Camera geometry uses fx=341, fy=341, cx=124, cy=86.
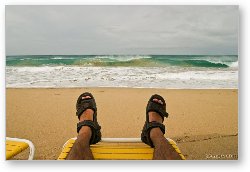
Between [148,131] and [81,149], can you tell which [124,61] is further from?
[81,149]

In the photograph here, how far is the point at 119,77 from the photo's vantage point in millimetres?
2328

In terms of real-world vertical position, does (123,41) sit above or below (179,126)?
above

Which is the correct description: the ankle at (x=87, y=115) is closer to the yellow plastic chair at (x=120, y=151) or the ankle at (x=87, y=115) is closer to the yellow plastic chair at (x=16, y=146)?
the yellow plastic chair at (x=120, y=151)

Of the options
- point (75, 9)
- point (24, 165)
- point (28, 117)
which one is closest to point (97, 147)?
point (24, 165)

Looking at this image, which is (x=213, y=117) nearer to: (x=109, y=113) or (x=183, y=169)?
(x=183, y=169)

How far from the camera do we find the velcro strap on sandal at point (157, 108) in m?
2.18

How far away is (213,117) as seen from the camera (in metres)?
2.30

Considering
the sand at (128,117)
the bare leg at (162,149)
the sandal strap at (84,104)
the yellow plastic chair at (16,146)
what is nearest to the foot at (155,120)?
the bare leg at (162,149)

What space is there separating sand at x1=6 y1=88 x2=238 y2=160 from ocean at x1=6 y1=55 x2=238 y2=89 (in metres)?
0.06

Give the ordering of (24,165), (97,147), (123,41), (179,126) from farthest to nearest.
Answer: (179,126), (123,41), (24,165), (97,147)

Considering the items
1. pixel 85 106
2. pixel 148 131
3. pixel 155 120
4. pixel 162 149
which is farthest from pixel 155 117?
pixel 85 106

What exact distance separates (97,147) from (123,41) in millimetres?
693

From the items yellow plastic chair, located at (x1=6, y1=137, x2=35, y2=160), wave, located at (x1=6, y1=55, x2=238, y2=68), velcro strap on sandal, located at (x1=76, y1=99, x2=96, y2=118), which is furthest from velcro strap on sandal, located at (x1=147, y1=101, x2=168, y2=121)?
yellow plastic chair, located at (x1=6, y1=137, x2=35, y2=160)

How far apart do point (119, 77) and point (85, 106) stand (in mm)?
308
